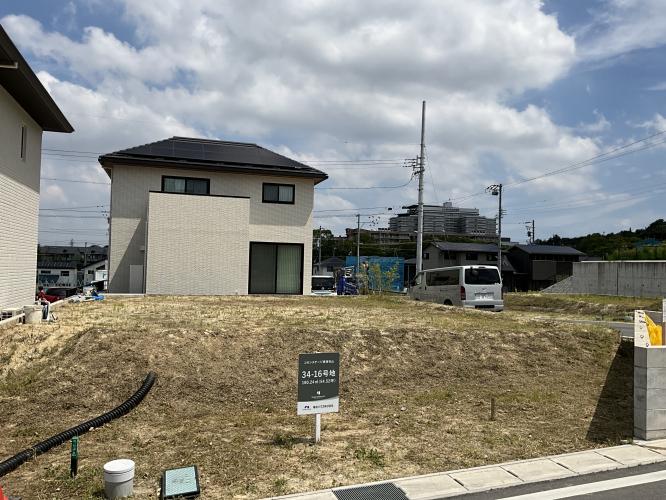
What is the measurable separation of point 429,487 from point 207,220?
15249mm

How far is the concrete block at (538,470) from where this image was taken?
4.35m

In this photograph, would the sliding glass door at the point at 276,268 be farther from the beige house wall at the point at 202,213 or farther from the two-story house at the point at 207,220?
the beige house wall at the point at 202,213

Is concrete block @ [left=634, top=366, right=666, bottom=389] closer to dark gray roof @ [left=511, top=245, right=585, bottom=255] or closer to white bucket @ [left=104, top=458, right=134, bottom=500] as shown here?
white bucket @ [left=104, top=458, right=134, bottom=500]

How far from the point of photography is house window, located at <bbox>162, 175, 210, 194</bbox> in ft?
62.4

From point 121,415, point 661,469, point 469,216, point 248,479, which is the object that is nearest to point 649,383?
point 661,469

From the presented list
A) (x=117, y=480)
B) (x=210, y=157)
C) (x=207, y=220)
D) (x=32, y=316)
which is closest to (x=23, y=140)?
(x=32, y=316)

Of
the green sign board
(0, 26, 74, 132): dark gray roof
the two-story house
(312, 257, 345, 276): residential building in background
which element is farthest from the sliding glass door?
(312, 257, 345, 276): residential building in background

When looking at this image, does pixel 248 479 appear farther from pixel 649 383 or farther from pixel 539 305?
pixel 539 305

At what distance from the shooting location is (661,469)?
15.0ft

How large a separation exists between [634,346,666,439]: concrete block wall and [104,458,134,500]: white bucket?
5208 mm

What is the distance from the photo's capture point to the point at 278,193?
66.9 feet

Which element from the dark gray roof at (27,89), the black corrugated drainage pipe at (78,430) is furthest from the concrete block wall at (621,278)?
the dark gray roof at (27,89)

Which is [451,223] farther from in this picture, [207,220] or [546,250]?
[207,220]

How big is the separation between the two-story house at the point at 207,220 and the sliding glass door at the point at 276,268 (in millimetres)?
41
